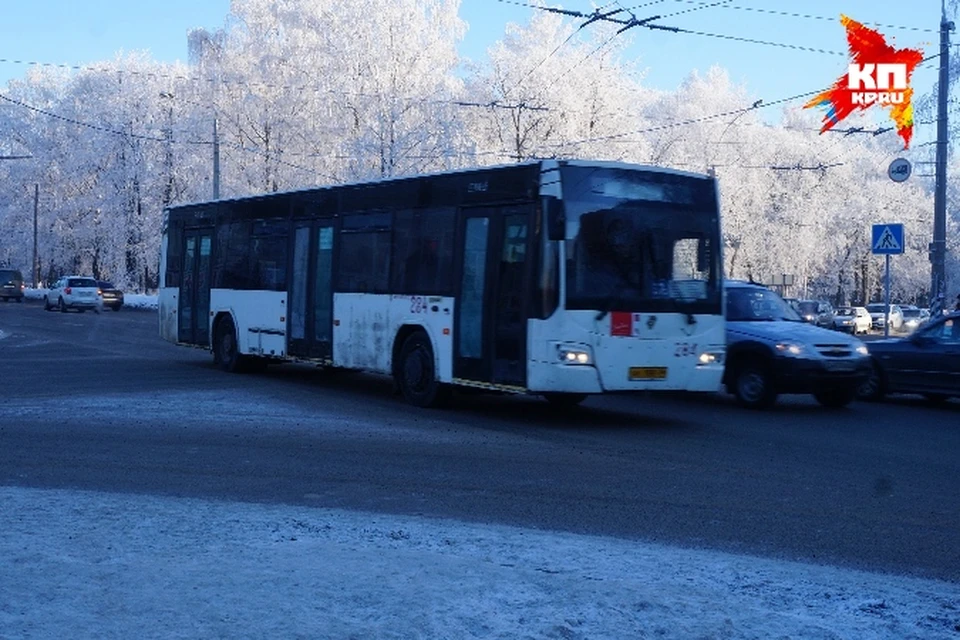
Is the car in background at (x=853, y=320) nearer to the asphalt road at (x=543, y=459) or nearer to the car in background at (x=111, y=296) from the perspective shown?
the car in background at (x=111, y=296)

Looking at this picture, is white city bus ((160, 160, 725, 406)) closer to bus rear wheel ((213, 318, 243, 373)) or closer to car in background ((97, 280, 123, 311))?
bus rear wheel ((213, 318, 243, 373))

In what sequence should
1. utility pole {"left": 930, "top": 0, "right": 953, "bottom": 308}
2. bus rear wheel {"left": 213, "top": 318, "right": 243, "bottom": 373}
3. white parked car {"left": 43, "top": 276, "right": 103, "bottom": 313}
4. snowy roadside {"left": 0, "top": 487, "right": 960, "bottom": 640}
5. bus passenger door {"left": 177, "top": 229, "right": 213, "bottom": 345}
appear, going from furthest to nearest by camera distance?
white parked car {"left": 43, "top": 276, "right": 103, "bottom": 313} < utility pole {"left": 930, "top": 0, "right": 953, "bottom": 308} < bus passenger door {"left": 177, "top": 229, "right": 213, "bottom": 345} < bus rear wheel {"left": 213, "top": 318, "right": 243, "bottom": 373} < snowy roadside {"left": 0, "top": 487, "right": 960, "bottom": 640}

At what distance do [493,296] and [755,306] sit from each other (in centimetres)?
515

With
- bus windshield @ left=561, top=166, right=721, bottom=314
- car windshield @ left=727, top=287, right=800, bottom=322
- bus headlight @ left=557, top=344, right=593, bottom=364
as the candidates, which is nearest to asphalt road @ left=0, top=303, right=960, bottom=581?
bus headlight @ left=557, top=344, right=593, bottom=364

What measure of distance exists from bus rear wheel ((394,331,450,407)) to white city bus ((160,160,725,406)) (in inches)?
0.9

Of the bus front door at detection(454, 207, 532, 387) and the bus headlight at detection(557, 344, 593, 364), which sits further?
the bus front door at detection(454, 207, 532, 387)

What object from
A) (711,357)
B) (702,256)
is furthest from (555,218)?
(711,357)

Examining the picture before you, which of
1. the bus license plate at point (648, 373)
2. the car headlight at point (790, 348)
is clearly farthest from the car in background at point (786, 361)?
the bus license plate at point (648, 373)

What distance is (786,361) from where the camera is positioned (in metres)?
16.2

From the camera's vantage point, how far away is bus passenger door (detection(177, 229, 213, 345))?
21.9 m

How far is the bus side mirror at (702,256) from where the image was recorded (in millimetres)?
14328

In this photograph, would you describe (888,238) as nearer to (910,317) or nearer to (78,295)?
(78,295)

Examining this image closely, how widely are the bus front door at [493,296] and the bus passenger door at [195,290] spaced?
832cm

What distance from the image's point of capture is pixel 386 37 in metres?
48.5
